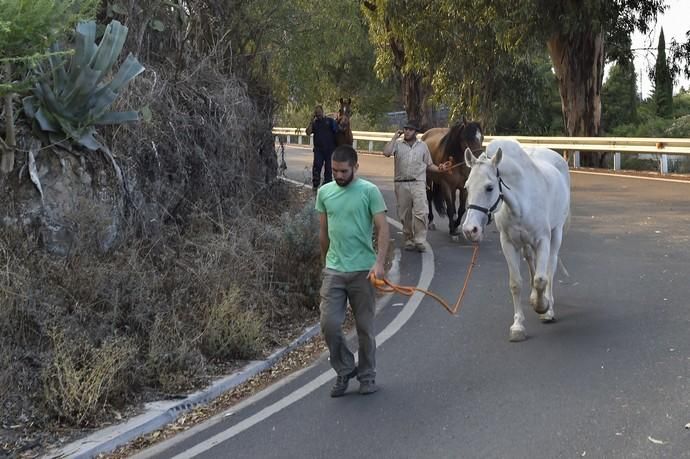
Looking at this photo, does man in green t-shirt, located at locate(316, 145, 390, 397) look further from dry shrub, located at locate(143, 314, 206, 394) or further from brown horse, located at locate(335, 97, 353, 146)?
brown horse, located at locate(335, 97, 353, 146)

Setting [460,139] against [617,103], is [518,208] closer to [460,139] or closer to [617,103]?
[460,139]

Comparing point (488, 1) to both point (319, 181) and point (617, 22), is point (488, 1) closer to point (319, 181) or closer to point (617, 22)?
point (617, 22)

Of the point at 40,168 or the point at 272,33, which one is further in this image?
the point at 272,33

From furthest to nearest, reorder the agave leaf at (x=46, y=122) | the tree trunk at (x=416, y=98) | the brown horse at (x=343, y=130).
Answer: the tree trunk at (x=416, y=98)
the brown horse at (x=343, y=130)
the agave leaf at (x=46, y=122)

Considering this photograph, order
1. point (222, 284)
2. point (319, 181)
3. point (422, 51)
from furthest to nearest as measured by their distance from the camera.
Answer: point (422, 51) → point (319, 181) → point (222, 284)

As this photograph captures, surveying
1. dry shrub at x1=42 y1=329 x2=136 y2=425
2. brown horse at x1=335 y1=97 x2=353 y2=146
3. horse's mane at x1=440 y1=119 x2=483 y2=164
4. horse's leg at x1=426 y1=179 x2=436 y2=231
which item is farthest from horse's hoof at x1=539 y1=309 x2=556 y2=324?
brown horse at x1=335 y1=97 x2=353 y2=146

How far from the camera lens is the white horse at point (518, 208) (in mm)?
7516

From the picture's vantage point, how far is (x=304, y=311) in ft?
31.7

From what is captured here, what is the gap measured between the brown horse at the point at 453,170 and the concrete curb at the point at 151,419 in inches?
242

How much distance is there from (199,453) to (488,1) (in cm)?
→ 1954

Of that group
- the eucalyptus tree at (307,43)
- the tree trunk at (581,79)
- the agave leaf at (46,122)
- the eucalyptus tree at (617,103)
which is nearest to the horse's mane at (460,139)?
the eucalyptus tree at (307,43)

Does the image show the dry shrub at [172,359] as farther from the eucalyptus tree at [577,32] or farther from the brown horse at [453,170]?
the eucalyptus tree at [577,32]

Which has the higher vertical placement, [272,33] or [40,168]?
[272,33]

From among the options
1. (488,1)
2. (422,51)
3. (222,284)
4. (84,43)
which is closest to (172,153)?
(84,43)
